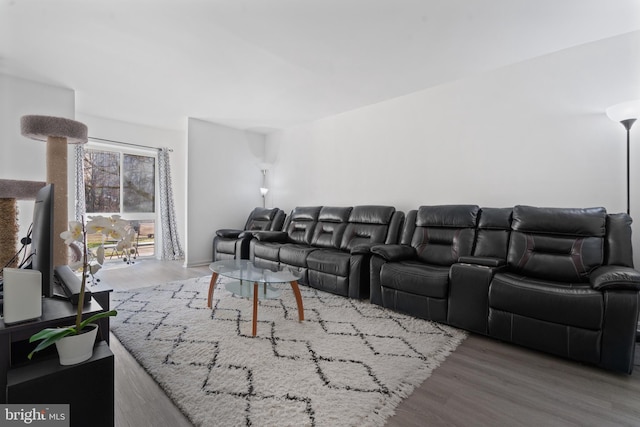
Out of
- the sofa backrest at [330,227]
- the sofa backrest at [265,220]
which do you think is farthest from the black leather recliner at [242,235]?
the sofa backrest at [330,227]

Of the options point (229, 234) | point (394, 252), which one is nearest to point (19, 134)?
point (229, 234)

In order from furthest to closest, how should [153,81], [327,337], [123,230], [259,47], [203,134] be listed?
[203,134]
[153,81]
[259,47]
[327,337]
[123,230]

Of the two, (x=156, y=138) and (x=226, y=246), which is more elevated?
(x=156, y=138)

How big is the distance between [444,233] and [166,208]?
16.1 feet

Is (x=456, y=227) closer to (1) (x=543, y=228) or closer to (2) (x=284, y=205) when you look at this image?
(1) (x=543, y=228)

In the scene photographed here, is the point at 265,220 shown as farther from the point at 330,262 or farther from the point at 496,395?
the point at 496,395

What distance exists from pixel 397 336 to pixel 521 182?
2.07 m

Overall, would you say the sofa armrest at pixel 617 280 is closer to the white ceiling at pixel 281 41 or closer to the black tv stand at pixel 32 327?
the white ceiling at pixel 281 41

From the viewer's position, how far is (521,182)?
293 cm

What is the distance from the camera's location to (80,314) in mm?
1072

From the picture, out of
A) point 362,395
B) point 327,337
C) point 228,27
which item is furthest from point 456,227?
point 228,27

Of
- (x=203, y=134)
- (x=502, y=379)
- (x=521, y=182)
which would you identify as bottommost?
(x=502, y=379)

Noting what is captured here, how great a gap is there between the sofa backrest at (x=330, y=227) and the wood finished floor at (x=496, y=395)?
2099 millimetres

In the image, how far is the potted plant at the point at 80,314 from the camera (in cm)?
98
